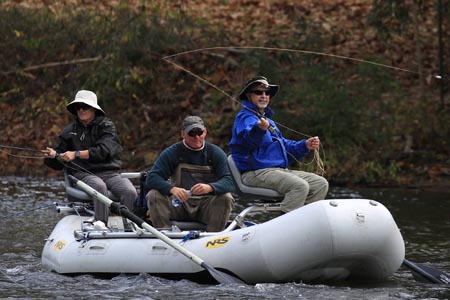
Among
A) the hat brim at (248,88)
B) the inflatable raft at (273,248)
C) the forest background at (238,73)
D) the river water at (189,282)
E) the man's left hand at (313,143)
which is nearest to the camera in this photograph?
the inflatable raft at (273,248)

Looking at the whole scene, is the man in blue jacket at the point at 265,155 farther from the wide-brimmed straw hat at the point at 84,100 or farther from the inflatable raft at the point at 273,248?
the wide-brimmed straw hat at the point at 84,100

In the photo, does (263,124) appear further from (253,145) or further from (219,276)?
(219,276)

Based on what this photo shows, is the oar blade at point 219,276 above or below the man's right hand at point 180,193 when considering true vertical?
below

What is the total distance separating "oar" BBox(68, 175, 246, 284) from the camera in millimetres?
9242

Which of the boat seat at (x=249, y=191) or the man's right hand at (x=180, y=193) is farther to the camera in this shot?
the boat seat at (x=249, y=191)

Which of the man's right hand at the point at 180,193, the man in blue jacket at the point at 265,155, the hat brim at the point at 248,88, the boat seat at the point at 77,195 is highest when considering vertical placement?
the hat brim at the point at 248,88

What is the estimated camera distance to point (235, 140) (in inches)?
402

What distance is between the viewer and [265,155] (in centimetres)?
1027

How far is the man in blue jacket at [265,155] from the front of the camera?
9.91 metres

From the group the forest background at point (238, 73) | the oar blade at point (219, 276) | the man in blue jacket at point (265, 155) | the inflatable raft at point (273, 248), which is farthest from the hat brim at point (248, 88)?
the forest background at point (238, 73)

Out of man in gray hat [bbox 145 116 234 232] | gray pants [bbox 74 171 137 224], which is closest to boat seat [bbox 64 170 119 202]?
gray pants [bbox 74 171 137 224]

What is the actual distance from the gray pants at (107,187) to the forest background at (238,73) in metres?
6.08

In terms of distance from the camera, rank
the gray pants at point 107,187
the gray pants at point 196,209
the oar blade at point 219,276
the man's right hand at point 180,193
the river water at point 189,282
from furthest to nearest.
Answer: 1. the gray pants at point 107,187
2. the gray pants at point 196,209
3. the man's right hand at point 180,193
4. the oar blade at point 219,276
5. the river water at point 189,282

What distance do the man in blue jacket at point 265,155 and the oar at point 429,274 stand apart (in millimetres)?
996
